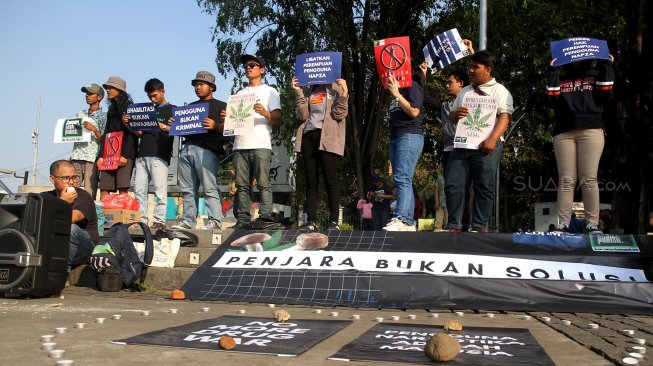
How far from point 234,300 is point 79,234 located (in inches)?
89.6

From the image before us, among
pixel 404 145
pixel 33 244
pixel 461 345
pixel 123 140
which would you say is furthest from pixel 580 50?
pixel 123 140

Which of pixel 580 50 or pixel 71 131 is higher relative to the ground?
pixel 580 50

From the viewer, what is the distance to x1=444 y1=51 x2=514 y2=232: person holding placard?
6996 millimetres

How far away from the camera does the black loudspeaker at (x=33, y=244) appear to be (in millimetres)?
5941

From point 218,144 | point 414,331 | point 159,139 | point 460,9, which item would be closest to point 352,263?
point 414,331

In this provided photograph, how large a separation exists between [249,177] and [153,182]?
1.49 m

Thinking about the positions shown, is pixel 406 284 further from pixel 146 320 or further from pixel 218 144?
pixel 218 144

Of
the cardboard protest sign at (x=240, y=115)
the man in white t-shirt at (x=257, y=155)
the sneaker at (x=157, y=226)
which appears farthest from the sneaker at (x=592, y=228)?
the sneaker at (x=157, y=226)

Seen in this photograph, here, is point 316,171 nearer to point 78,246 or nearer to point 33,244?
point 78,246

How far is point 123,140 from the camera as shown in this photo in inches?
356

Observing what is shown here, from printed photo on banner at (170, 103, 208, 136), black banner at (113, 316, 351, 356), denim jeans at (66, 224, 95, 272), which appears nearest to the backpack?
denim jeans at (66, 224, 95, 272)

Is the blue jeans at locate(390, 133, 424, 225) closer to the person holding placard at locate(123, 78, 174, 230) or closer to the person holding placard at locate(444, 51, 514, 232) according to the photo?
the person holding placard at locate(444, 51, 514, 232)

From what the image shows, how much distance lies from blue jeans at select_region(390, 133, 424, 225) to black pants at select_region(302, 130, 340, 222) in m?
0.72

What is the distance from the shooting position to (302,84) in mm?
7770
